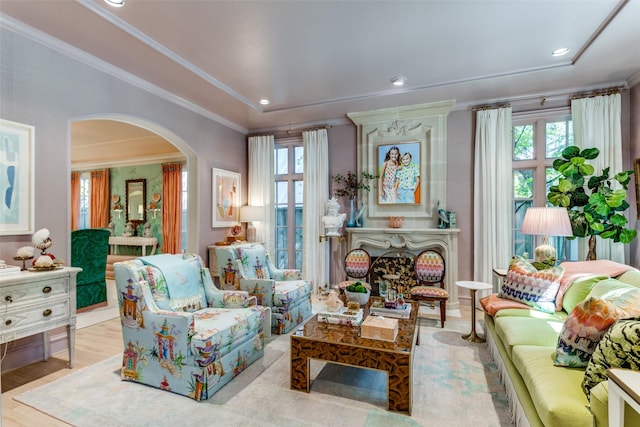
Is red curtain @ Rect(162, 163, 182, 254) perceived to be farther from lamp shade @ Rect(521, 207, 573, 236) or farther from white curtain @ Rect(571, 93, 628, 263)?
white curtain @ Rect(571, 93, 628, 263)

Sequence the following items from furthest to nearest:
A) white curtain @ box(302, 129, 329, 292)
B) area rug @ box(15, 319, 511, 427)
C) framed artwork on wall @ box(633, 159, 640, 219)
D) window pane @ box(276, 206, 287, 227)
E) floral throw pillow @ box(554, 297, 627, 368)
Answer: window pane @ box(276, 206, 287, 227) → white curtain @ box(302, 129, 329, 292) → framed artwork on wall @ box(633, 159, 640, 219) → area rug @ box(15, 319, 511, 427) → floral throw pillow @ box(554, 297, 627, 368)

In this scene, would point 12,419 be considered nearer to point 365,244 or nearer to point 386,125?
Answer: point 365,244

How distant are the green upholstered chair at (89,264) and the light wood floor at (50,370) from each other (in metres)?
0.69

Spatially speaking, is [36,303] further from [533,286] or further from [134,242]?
[134,242]

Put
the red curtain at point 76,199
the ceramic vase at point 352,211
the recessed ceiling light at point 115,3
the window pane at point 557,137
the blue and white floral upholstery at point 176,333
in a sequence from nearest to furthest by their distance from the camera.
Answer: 1. the blue and white floral upholstery at point 176,333
2. the recessed ceiling light at point 115,3
3. the window pane at point 557,137
4. the ceramic vase at point 352,211
5. the red curtain at point 76,199

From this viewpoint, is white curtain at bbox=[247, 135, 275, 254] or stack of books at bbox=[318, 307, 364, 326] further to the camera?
white curtain at bbox=[247, 135, 275, 254]

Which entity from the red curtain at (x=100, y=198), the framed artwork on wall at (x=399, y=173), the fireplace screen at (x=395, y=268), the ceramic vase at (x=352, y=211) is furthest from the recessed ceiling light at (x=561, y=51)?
the red curtain at (x=100, y=198)

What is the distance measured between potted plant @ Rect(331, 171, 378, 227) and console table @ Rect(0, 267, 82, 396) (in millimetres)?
3532

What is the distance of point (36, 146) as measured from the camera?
9.53ft

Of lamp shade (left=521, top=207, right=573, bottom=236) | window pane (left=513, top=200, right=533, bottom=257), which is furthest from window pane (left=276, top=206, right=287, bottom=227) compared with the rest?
lamp shade (left=521, top=207, right=573, bottom=236)

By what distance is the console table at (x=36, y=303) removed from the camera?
7.81 feet

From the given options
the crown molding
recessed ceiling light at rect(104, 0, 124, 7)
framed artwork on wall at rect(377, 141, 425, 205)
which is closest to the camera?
recessed ceiling light at rect(104, 0, 124, 7)

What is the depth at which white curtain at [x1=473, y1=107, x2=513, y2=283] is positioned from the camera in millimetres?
4371

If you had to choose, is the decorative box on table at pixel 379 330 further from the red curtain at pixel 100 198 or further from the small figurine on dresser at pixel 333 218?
the red curtain at pixel 100 198
